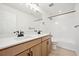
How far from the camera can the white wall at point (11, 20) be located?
1.26 metres

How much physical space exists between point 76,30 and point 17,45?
0.76 m

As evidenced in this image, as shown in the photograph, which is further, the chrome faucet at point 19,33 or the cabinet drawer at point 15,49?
the chrome faucet at point 19,33

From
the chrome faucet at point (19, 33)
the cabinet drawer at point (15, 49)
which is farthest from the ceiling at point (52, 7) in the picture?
the cabinet drawer at point (15, 49)

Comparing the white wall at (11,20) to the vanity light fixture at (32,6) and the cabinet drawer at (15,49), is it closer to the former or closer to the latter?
the vanity light fixture at (32,6)

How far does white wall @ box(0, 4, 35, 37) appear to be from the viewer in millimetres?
1263

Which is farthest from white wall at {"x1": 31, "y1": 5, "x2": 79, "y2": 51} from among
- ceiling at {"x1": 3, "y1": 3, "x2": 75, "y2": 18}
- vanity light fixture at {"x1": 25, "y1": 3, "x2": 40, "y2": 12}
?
vanity light fixture at {"x1": 25, "y1": 3, "x2": 40, "y2": 12}

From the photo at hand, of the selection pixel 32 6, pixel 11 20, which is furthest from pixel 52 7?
pixel 11 20

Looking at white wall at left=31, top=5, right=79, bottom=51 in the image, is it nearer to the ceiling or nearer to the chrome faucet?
the ceiling

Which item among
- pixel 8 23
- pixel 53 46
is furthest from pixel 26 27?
pixel 53 46

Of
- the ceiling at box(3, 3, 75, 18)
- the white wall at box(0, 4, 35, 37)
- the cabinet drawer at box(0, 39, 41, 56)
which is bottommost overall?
the cabinet drawer at box(0, 39, 41, 56)

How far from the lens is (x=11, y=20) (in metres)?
1.33

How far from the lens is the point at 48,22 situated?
50.8 inches

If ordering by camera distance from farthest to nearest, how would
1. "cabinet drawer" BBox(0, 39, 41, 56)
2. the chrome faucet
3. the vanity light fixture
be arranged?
the chrome faucet → the vanity light fixture → "cabinet drawer" BBox(0, 39, 41, 56)

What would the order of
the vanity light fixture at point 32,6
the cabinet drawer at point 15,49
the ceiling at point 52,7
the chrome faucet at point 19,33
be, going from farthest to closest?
the chrome faucet at point 19,33, the vanity light fixture at point 32,6, the ceiling at point 52,7, the cabinet drawer at point 15,49
